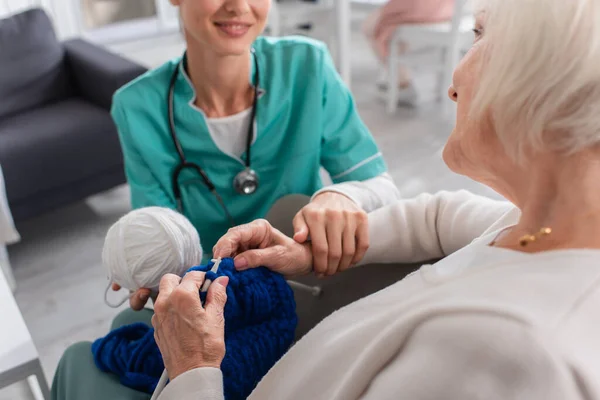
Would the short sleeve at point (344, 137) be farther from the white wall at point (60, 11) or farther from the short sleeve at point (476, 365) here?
the white wall at point (60, 11)

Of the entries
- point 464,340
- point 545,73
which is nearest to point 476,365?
point 464,340

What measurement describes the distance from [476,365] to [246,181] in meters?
0.75

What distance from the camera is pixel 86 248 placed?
2291mm

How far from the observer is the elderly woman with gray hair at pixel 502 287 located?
0.52m

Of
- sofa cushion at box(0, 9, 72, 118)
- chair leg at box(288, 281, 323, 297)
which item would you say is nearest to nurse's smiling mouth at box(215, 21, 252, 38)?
chair leg at box(288, 281, 323, 297)

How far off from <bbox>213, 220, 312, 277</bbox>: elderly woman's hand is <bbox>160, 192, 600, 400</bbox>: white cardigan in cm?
17

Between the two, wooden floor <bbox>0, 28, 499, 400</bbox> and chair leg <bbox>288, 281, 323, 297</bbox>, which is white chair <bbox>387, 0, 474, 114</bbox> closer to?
wooden floor <bbox>0, 28, 499, 400</bbox>

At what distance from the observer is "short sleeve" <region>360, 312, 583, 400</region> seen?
504mm

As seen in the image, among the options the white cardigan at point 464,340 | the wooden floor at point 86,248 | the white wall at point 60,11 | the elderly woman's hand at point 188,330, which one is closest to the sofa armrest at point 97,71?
the wooden floor at point 86,248

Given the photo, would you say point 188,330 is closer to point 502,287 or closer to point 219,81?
point 502,287

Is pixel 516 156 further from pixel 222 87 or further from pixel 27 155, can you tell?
pixel 27 155

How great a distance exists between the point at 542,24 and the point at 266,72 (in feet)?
2.49

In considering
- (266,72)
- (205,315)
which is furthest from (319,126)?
(205,315)

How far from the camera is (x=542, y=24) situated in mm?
543
